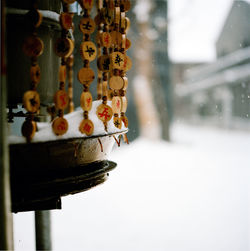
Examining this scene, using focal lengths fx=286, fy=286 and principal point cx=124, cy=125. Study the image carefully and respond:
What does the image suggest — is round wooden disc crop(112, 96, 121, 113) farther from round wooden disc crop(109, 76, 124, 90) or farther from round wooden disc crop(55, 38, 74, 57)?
round wooden disc crop(55, 38, 74, 57)

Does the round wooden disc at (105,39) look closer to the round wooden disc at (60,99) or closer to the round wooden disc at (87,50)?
the round wooden disc at (87,50)

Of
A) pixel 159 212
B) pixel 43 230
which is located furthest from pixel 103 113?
pixel 159 212

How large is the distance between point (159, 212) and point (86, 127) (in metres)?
1.98

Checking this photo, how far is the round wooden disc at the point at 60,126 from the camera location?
0.52 m

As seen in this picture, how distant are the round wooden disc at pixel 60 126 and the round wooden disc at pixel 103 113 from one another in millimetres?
75

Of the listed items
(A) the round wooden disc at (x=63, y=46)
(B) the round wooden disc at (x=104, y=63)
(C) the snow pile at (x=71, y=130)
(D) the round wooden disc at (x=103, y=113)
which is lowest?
Result: (C) the snow pile at (x=71, y=130)

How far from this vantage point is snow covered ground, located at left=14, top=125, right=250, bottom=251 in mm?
1910

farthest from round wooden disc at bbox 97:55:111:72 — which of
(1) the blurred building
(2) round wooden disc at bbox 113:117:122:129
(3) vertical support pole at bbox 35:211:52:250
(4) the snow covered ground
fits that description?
(1) the blurred building

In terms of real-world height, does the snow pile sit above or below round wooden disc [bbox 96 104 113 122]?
below

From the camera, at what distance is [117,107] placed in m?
0.65

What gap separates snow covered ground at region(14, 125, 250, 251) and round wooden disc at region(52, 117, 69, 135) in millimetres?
1484

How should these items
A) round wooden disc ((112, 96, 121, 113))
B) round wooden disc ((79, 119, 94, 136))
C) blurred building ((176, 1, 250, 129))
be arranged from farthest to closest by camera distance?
blurred building ((176, 1, 250, 129)) → round wooden disc ((112, 96, 121, 113)) → round wooden disc ((79, 119, 94, 136))

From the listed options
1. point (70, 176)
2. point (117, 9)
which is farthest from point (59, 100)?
point (117, 9)

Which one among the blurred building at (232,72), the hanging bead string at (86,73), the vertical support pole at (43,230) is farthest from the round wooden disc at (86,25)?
the blurred building at (232,72)
